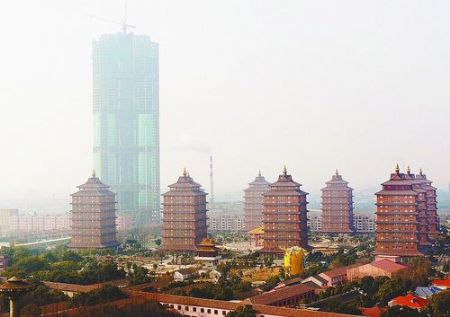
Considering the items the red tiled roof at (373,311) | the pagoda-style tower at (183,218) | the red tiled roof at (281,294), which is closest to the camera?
the red tiled roof at (373,311)

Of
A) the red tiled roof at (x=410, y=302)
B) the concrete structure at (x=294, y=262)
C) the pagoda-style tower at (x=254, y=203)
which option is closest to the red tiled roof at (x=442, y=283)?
the red tiled roof at (x=410, y=302)

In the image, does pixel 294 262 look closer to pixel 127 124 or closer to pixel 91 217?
pixel 91 217

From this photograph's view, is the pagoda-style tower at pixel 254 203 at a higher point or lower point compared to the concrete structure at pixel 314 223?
higher

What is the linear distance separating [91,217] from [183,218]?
420 inches

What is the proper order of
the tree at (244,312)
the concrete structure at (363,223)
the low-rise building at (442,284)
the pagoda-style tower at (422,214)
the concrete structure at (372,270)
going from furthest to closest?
the concrete structure at (363,223) → the pagoda-style tower at (422,214) → the concrete structure at (372,270) → the low-rise building at (442,284) → the tree at (244,312)

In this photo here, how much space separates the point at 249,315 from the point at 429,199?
41.8 m

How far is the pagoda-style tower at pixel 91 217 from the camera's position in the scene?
69.8m

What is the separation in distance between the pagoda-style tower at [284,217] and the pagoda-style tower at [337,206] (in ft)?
63.1

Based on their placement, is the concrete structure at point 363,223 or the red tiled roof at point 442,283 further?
the concrete structure at point 363,223

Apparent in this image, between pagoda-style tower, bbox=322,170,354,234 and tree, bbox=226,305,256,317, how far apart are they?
50376 millimetres

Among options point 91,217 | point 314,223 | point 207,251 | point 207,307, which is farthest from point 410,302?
point 314,223

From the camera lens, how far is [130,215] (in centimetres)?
12112

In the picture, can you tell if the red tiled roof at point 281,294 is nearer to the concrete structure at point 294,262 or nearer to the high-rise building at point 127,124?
the concrete structure at point 294,262

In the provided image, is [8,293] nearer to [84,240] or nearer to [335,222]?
[84,240]
